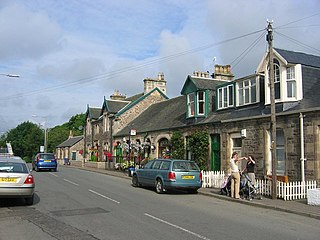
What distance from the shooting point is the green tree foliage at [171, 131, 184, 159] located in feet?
84.4

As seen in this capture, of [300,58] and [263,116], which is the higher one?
[300,58]

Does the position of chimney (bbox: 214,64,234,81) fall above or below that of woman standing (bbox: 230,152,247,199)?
above

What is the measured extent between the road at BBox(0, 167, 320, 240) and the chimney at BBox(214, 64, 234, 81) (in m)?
16.7

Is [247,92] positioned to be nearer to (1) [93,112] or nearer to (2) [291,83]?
(2) [291,83]

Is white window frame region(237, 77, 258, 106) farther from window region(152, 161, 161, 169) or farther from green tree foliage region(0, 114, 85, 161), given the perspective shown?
green tree foliage region(0, 114, 85, 161)

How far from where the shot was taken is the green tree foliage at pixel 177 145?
84.4 ft

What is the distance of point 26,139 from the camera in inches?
3738

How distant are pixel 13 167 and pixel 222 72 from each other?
20.9 meters

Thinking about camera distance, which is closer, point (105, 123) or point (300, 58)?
point (300, 58)

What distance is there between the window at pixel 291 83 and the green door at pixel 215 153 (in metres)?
5.74

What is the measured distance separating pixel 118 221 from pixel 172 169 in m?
6.65

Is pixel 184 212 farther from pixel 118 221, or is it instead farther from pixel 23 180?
pixel 23 180

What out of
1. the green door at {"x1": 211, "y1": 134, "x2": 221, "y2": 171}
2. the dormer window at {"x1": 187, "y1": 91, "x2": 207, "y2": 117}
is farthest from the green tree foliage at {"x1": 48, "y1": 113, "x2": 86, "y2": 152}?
the green door at {"x1": 211, "y1": 134, "x2": 221, "y2": 171}

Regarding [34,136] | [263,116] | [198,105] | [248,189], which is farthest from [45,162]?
[34,136]
